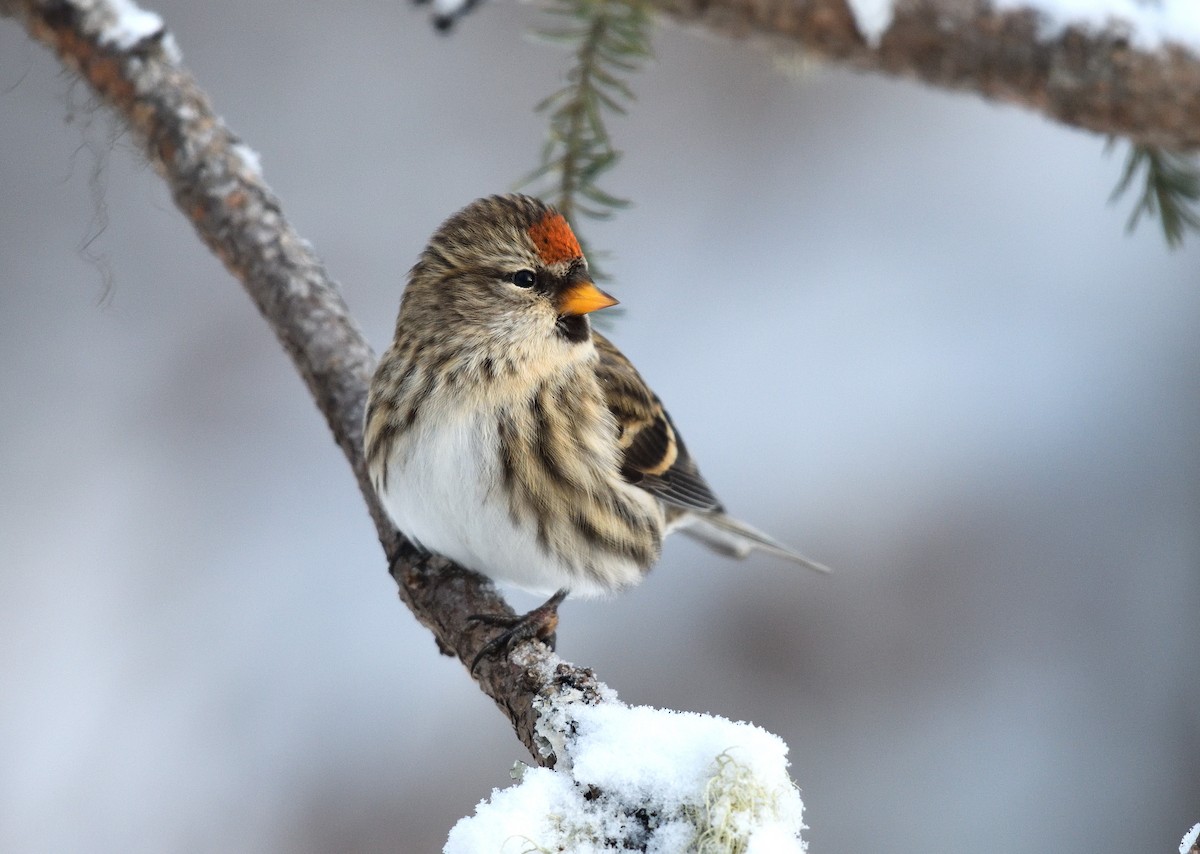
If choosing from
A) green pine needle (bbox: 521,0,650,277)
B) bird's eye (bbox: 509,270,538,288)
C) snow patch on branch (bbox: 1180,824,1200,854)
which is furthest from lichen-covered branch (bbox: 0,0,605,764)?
snow patch on branch (bbox: 1180,824,1200,854)

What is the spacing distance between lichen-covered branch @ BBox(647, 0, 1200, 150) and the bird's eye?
1.36ft

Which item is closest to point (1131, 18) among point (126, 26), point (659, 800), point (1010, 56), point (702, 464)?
point (1010, 56)

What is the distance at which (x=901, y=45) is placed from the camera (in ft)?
4.82

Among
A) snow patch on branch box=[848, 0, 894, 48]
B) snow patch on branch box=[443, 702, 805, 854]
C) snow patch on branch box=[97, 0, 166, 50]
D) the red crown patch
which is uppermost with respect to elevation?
snow patch on branch box=[97, 0, 166, 50]

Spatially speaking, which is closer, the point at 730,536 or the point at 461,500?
the point at 461,500

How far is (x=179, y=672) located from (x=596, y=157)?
1961mm

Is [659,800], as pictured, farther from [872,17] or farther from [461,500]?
[872,17]

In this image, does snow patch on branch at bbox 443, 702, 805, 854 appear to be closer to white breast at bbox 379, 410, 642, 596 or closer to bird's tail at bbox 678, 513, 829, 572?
white breast at bbox 379, 410, 642, 596

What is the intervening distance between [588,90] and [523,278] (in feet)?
0.93

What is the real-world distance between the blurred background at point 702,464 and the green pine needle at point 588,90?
1.30 m

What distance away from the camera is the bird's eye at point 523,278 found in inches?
68.6

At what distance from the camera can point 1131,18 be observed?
1401 mm

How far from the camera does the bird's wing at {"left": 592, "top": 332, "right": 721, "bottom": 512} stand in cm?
192

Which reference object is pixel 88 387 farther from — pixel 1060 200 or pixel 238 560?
pixel 1060 200
